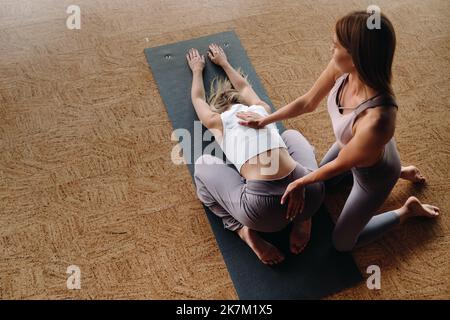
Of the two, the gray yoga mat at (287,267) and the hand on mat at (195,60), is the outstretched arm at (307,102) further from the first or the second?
the hand on mat at (195,60)

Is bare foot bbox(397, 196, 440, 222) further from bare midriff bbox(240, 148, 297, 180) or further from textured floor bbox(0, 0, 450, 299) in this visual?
bare midriff bbox(240, 148, 297, 180)

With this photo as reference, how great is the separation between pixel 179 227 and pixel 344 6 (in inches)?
55.6

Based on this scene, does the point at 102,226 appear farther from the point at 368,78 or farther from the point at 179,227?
the point at 368,78

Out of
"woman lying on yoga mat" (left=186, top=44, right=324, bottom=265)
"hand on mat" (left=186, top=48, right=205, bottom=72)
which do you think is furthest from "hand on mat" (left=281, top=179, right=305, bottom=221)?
"hand on mat" (left=186, top=48, right=205, bottom=72)

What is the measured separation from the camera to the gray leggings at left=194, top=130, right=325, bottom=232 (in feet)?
4.40

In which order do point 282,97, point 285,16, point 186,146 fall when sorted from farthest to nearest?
point 285,16 < point 282,97 < point 186,146

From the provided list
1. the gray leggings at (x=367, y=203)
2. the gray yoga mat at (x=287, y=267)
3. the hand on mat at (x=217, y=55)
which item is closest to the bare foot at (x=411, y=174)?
the gray leggings at (x=367, y=203)

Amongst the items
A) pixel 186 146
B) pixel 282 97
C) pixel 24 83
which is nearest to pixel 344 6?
pixel 282 97

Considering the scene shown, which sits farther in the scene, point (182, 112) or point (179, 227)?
point (182, 112)

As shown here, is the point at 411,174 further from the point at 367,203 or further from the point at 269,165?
the point at 269,165

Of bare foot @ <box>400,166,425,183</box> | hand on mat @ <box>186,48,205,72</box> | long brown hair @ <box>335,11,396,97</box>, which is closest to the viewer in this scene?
long brown hair @ <box>335,11,396,97</box>

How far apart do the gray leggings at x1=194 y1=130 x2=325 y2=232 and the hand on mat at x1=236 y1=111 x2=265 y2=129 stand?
16 cm

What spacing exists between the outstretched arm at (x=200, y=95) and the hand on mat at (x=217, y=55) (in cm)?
4

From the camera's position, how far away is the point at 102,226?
1558 mm
